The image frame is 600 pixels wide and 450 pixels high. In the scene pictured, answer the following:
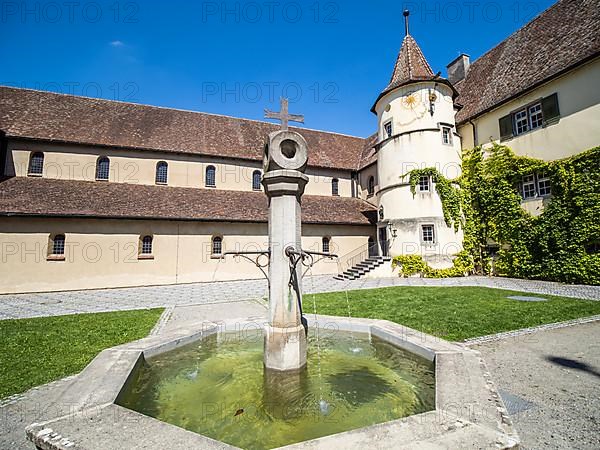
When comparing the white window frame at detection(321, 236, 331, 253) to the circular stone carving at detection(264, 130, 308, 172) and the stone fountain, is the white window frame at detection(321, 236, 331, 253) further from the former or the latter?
the circular stone carving at detection(264, 130, 308, 172)

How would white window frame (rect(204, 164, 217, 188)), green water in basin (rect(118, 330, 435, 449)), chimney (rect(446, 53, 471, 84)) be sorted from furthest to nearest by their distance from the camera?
1. chimney (rect(446, 53, 471, 84))
2. white window frame (rect(204, 164, 217, 188))
3. green water in basin (rect(118, 330, 435, 449))

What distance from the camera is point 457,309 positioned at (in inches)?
364

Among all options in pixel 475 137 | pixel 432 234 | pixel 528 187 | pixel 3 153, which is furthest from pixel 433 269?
pixel 3 153

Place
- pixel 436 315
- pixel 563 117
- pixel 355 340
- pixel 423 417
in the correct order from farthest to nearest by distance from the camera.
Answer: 1. pixel 563 117
2. pixel 436 315
3. pixel 355 340
4. pixel 423 417

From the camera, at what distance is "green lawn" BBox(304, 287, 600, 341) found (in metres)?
7.27

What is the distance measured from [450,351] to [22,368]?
270 inches

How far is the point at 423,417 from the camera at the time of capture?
7.77 ft

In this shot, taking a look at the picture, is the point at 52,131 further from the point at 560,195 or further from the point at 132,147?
the point at 560,195

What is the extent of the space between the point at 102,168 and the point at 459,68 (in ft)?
94.7

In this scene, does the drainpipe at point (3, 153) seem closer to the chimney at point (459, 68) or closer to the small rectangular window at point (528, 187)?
the small rectangular window at point (528, 187)

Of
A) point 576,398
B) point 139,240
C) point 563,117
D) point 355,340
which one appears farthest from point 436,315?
point 139,240

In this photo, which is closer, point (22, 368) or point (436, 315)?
point (22, 368)

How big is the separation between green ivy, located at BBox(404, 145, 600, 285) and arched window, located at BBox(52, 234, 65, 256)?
2107 cm

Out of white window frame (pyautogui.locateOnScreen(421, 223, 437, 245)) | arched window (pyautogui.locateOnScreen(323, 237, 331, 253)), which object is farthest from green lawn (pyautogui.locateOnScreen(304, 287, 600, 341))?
arched window (pyautogui.locateOnScreen(323, 237, 331, 253))
